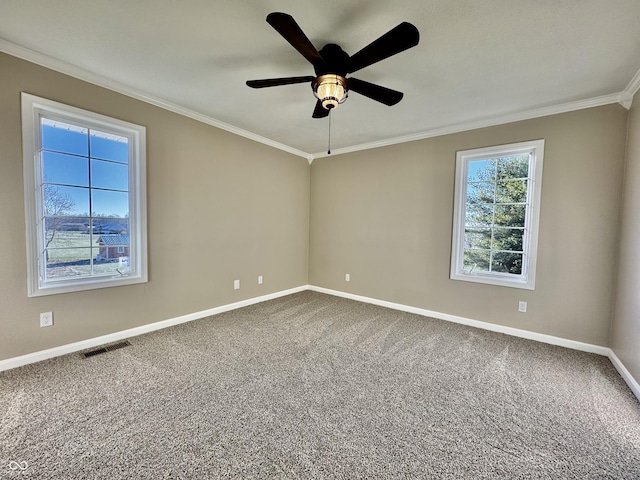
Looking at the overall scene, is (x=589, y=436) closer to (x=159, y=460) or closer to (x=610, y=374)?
(x=610, y=374)

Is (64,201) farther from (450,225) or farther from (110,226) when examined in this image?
(450,225)

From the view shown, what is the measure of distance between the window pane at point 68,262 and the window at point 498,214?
4063mm

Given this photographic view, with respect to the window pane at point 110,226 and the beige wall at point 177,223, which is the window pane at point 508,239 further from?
the window pane at point 110,226

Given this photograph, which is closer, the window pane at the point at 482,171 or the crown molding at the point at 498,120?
the crown molding at the point at 498,120

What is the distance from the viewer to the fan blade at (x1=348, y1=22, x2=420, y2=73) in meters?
1.35

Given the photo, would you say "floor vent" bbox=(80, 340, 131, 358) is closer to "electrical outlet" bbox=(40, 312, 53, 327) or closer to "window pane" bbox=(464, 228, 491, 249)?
"electrical outlet" bbox=(40, 312, 53, 327)

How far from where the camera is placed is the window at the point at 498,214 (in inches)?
116

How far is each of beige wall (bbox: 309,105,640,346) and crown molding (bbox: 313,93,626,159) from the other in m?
0.06

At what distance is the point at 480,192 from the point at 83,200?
4317mm

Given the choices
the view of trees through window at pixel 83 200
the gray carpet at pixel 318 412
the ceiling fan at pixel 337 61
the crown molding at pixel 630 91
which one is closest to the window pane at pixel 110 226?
the view of trees through window at pixel 83 200

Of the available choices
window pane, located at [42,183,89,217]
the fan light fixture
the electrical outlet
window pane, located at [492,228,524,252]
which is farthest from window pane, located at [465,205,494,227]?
the electrical outlet

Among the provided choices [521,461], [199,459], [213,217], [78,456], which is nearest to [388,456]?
[521,461]

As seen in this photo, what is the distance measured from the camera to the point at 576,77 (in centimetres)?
223

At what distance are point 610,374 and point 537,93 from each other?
2577 mm
